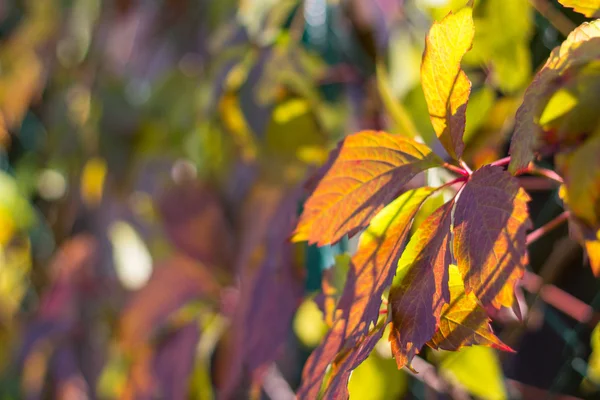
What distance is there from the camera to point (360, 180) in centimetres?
36

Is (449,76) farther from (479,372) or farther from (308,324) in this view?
(308,324)

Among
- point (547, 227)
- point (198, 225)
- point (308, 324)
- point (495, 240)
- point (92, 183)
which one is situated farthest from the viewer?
point (92, 183)

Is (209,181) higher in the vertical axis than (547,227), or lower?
lower

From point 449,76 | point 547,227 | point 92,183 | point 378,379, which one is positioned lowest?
point 92,183

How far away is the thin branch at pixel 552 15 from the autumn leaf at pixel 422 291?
283 millimetres

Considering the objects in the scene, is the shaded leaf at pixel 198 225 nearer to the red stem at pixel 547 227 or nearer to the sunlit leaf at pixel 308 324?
the sunlit leaf at pixel 308 324

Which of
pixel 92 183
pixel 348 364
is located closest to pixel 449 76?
pixel 348 364

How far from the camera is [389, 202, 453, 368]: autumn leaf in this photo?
29cm

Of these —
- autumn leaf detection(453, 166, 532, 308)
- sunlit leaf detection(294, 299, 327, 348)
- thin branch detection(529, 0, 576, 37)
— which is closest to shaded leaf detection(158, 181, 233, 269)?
sunlit leaf detection(294, 299, 327, 348)

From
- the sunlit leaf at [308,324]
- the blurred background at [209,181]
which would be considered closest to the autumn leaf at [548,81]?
the blurred background at [209,181]

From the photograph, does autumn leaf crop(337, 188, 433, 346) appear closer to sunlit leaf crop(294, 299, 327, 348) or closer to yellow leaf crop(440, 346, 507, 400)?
yellow leaf crop(440, 346, 507, 400)

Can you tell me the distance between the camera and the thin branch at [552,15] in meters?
0.52

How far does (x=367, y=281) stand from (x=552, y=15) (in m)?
0.33

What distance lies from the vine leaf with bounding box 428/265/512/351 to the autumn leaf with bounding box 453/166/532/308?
2cm
